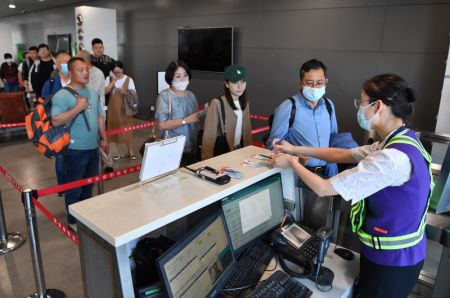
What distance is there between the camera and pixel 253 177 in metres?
1.51

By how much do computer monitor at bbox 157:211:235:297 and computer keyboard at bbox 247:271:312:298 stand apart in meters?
0.14

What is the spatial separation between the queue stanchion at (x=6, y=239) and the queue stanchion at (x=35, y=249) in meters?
0.73

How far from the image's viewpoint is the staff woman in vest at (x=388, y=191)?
120cm

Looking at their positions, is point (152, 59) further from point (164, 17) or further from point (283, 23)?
point (283, 23)

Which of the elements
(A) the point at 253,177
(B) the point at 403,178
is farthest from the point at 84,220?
(B) the point at 403,178

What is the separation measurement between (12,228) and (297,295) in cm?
283

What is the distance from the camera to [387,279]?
131 cm

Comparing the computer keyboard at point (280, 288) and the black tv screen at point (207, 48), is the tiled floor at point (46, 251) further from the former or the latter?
the black tv screen at point (207, 48)

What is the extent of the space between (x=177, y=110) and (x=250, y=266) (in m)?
1.55

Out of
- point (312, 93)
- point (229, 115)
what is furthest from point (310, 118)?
point (229, 115)

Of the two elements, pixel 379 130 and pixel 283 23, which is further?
pixel 283 23

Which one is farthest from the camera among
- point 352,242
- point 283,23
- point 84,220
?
Result: point 283,23

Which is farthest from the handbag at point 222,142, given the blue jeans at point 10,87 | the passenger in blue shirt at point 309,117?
the blue jeans at point 10,87

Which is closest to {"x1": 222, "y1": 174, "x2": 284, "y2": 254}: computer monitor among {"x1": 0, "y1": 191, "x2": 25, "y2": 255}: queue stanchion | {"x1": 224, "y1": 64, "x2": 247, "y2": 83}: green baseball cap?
{"x1": 224, "y1": 64, "x2": 247, "y2": 83}: green baseball cap
